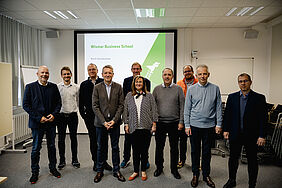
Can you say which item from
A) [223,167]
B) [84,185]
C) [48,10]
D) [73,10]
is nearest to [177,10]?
[73,10]

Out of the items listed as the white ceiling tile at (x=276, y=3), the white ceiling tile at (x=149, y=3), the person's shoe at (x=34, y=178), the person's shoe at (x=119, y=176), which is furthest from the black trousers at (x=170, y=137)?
the white ceiling tile at (x=276, y=3)

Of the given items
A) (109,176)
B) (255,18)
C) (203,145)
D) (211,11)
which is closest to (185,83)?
(203,145)

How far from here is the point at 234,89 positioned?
525 centimetres

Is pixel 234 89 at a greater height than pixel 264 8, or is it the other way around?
pixel 264 8

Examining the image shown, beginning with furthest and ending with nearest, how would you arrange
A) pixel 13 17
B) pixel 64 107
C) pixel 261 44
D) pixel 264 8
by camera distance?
pixel 261 44 → pixel 13 17 → pixel 264 8 → pixel 64 107

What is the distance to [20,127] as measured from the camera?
180 inches

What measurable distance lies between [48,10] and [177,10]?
8.43ft

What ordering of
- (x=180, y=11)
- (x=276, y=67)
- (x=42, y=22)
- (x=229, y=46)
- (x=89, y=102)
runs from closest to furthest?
(x=89, y=102)
(x=180, y=11)
(x=42, y=22)
(x=276, y=67)
(x=229, y=46)

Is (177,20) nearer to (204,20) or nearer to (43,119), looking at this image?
(204,20)

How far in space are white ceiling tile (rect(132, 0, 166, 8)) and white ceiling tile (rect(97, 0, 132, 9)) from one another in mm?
141

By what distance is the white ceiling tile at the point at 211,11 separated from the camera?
150 inches

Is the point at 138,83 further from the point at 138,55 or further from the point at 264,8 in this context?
the point at 264,8

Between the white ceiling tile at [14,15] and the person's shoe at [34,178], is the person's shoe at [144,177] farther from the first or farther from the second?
the white ceiling tile at [14,15]

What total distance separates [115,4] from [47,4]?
126 cm
